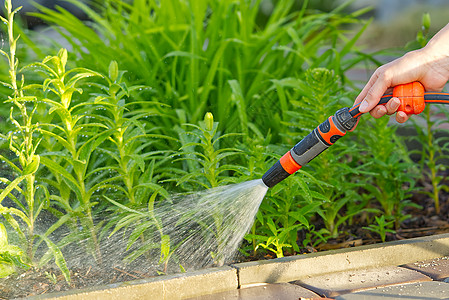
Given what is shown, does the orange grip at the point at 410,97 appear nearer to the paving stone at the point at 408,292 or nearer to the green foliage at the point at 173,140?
the green foliage at the point at 173,140

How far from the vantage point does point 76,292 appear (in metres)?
2.01

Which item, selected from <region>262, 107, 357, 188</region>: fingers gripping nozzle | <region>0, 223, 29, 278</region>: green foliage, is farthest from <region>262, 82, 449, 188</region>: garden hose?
<region>0, 223, 29, 278</region>: green foliage

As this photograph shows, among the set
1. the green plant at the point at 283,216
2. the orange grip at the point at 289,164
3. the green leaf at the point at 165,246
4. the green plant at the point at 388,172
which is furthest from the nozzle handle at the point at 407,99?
the green leaf at the point at 165,246

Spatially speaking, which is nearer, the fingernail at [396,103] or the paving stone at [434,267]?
the fingernail at [396,103]

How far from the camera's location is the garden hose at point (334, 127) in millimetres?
2021

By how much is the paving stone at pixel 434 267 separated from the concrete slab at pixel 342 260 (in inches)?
1.3

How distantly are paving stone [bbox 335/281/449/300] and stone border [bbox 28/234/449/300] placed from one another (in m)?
0.24

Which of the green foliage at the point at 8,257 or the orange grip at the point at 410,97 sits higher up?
the green foliage at the point at 8,257

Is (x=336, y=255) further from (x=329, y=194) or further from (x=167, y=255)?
(x=167, y=255)

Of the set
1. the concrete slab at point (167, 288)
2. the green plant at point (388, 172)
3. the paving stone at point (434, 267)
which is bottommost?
the paving stone at point (434, 267)

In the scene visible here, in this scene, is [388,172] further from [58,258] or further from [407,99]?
[58,258]

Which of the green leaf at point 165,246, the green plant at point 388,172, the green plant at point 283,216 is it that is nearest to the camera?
the green leaf at point 165,246

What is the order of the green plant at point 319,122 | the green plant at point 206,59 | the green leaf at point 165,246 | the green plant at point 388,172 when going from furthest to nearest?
the green plant at point 206,59 → the green plant at point 388,172 → the green plant at point 319,122 → the green leaf at point 165,246

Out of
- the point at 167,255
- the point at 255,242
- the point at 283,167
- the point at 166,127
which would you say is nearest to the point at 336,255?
the point at 255,242
